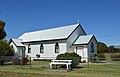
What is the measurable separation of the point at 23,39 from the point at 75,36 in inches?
551

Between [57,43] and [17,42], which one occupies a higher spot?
[17,42]

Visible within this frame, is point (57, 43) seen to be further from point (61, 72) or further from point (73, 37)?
point (61, 72)

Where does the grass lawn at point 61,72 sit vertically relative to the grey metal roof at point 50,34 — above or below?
below

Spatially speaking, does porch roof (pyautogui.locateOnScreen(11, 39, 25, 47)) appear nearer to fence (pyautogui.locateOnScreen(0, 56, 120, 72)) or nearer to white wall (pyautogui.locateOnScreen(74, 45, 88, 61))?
fence (pyautogui.locateOnScreen(0, 56, 120, 72))

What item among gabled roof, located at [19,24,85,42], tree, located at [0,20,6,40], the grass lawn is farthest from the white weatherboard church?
the grass lawn

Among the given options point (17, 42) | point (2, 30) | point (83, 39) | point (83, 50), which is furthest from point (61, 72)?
point (17, 42)

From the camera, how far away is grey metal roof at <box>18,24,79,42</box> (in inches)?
1770

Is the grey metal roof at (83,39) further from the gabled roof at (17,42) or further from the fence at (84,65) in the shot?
the gabled roof at (17,42)

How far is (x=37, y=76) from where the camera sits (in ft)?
60.2

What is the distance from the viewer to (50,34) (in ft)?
159

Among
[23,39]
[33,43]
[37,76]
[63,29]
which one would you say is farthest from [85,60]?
[37,76]

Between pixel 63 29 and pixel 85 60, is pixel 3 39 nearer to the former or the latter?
pixel 63 29

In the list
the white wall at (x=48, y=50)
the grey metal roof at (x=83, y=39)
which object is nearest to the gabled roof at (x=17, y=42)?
the white wall at (x=48, y=50)

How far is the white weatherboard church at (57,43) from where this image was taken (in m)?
43.1
